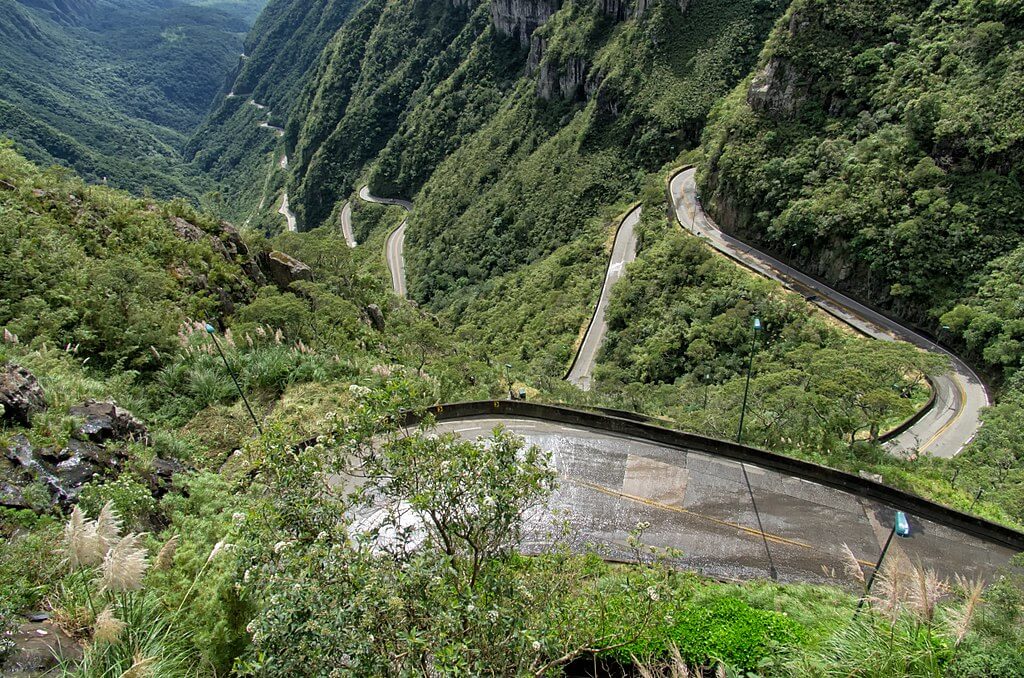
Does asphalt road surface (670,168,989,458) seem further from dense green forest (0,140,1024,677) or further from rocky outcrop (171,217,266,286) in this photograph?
rocky outcrop (171,217,266,286)

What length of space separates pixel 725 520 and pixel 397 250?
94.6 metres

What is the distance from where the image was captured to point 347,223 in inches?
4838

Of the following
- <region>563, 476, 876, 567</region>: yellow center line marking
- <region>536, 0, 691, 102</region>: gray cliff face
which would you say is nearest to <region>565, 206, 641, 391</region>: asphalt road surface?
<region>563, 476, 876, 567</region>: yellow center line marking

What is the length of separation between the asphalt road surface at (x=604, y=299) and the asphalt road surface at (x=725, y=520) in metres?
22.0

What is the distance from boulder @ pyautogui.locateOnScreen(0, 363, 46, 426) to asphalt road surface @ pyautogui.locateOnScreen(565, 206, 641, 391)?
102 ft

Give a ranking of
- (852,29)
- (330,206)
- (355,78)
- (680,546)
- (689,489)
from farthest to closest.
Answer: (355,78) < (330,206) < (852,29) < (689,489) < (680,546)

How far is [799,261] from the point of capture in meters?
45.7

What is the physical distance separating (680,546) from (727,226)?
4429 centimetres

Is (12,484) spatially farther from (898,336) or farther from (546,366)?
(898,336)

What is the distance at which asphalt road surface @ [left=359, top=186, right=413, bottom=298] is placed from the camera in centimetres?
9381

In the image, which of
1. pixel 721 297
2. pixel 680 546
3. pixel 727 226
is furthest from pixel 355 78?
pixel 680 546

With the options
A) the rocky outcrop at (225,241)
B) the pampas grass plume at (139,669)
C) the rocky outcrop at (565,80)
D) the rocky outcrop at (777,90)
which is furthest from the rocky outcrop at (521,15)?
the pampas grass plume at (139,669)

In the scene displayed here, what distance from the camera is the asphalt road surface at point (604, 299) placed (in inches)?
1736

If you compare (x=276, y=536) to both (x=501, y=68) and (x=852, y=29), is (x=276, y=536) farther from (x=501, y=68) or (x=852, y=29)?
(x=501, y=68)
